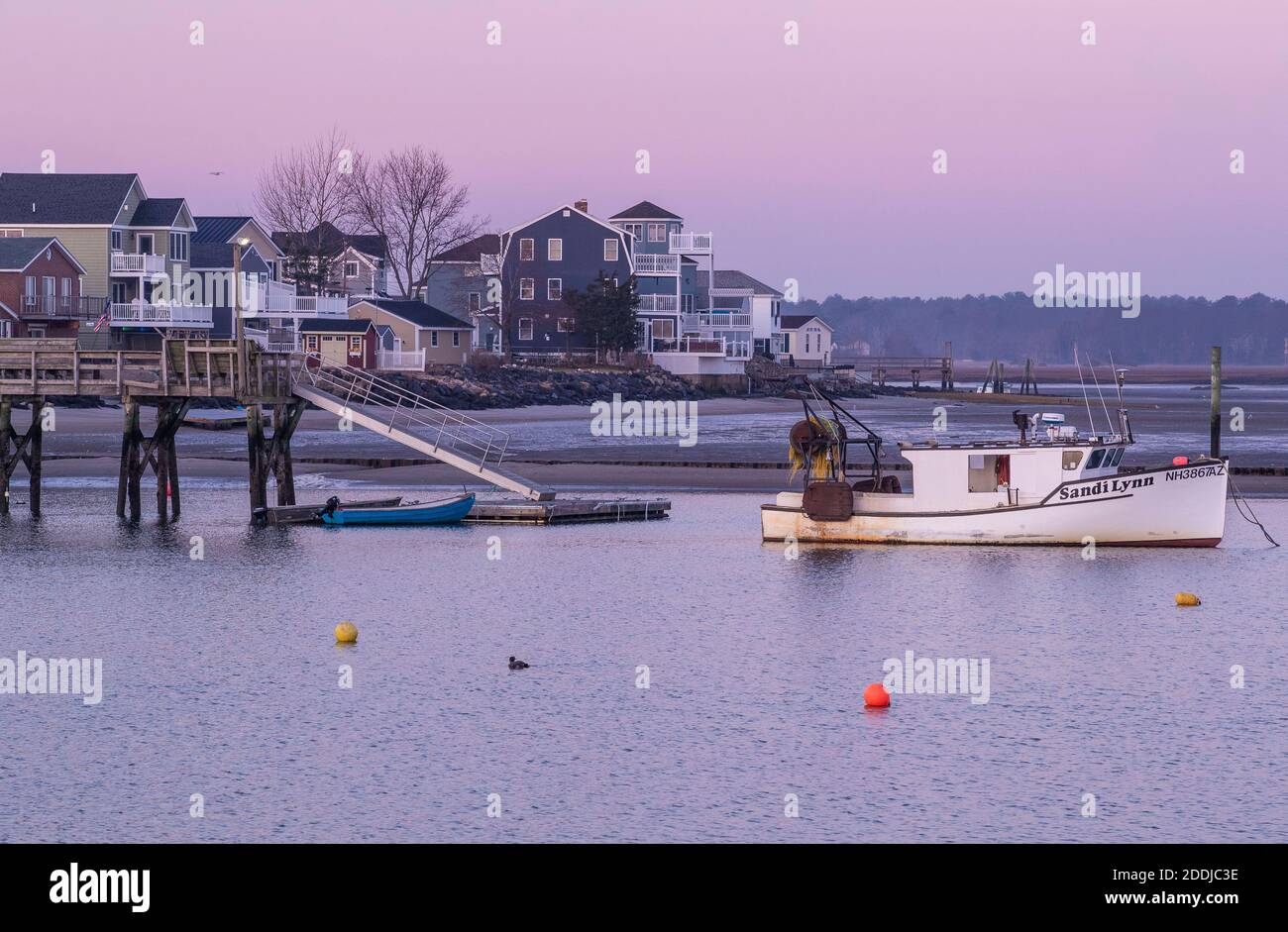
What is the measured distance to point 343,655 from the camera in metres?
24.0

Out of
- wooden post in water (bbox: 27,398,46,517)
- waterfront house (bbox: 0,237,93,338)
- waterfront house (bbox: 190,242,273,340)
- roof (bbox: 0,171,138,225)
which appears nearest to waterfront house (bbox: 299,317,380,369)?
waterfront house (bbox: 190,242,273,340)

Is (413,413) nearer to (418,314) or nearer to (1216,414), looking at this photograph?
(1216,414)

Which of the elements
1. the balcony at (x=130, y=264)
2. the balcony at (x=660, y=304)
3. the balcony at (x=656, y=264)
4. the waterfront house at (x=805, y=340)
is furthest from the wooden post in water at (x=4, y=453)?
the waterfront house at (x=805, y=340)

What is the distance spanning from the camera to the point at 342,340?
103250 millimetres

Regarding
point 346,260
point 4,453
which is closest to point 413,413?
point 4,453

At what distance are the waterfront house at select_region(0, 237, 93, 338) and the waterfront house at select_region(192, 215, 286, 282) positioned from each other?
11271mm

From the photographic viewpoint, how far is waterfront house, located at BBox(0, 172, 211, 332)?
3610 inches

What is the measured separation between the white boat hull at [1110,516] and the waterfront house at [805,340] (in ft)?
393

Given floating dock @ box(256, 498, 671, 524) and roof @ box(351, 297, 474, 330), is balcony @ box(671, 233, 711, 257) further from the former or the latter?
floating dock @ box(256, 498, 671, 524)

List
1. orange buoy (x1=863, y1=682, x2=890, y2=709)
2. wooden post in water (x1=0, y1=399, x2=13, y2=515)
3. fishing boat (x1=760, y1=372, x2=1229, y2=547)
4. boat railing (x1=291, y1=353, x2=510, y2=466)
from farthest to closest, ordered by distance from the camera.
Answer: wooden post in water (x1=0, y1=399, x2=13, y2=515)
boat railing (x1=291, y1=353, x2=510, y2=466)
fishing boat (x1=760, y1=372, x2=1229, y2=547)
orange buoy (x1=863, y1=682, x2=890, y2=709)

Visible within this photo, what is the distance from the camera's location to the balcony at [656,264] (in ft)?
393

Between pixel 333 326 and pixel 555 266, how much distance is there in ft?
68.4

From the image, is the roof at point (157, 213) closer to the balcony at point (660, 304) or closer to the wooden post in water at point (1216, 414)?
the balcony at point (660, 304)
